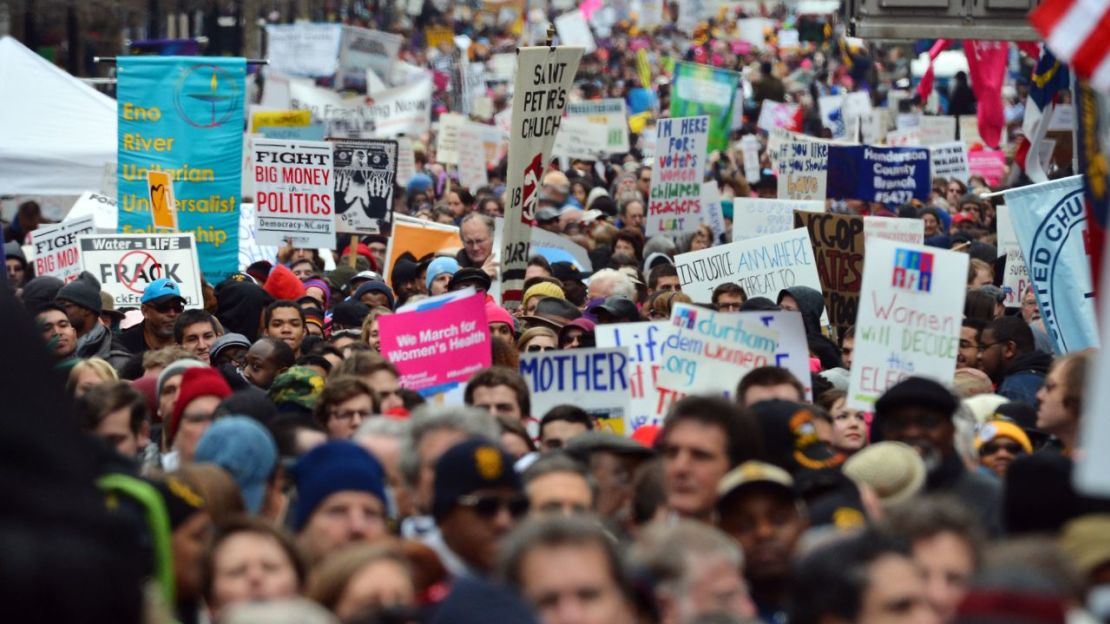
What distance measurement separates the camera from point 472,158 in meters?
24.5

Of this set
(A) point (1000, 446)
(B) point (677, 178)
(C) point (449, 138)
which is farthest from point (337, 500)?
(C) point (449, 138)

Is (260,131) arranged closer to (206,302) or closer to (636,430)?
(206,302)

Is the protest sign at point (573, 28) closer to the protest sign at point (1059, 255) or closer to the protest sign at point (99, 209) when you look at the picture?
the protest sign at point (99, 209)

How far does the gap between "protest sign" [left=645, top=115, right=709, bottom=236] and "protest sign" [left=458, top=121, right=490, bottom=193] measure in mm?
6900

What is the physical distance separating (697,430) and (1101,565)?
150 cm

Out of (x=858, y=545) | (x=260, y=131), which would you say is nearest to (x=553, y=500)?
(x=858, y=545)

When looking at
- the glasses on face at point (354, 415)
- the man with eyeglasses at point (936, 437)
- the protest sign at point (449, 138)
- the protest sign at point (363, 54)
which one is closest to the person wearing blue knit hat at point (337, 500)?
the man with eyeglasses at point (936, 437)

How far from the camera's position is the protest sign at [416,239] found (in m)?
15.8

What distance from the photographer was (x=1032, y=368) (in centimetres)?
964

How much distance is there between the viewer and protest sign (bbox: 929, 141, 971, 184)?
23.0 metres

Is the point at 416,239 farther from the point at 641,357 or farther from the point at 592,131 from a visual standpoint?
the point at 592,131

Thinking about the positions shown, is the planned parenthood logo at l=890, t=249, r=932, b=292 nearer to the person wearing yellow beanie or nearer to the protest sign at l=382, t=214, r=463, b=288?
the person wearing yellow beanie

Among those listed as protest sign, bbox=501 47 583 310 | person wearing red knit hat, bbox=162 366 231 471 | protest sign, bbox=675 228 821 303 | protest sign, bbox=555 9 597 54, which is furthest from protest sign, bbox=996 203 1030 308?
protest sign, bbox=555 9 597 54

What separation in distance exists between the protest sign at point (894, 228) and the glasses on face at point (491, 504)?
322 inches
